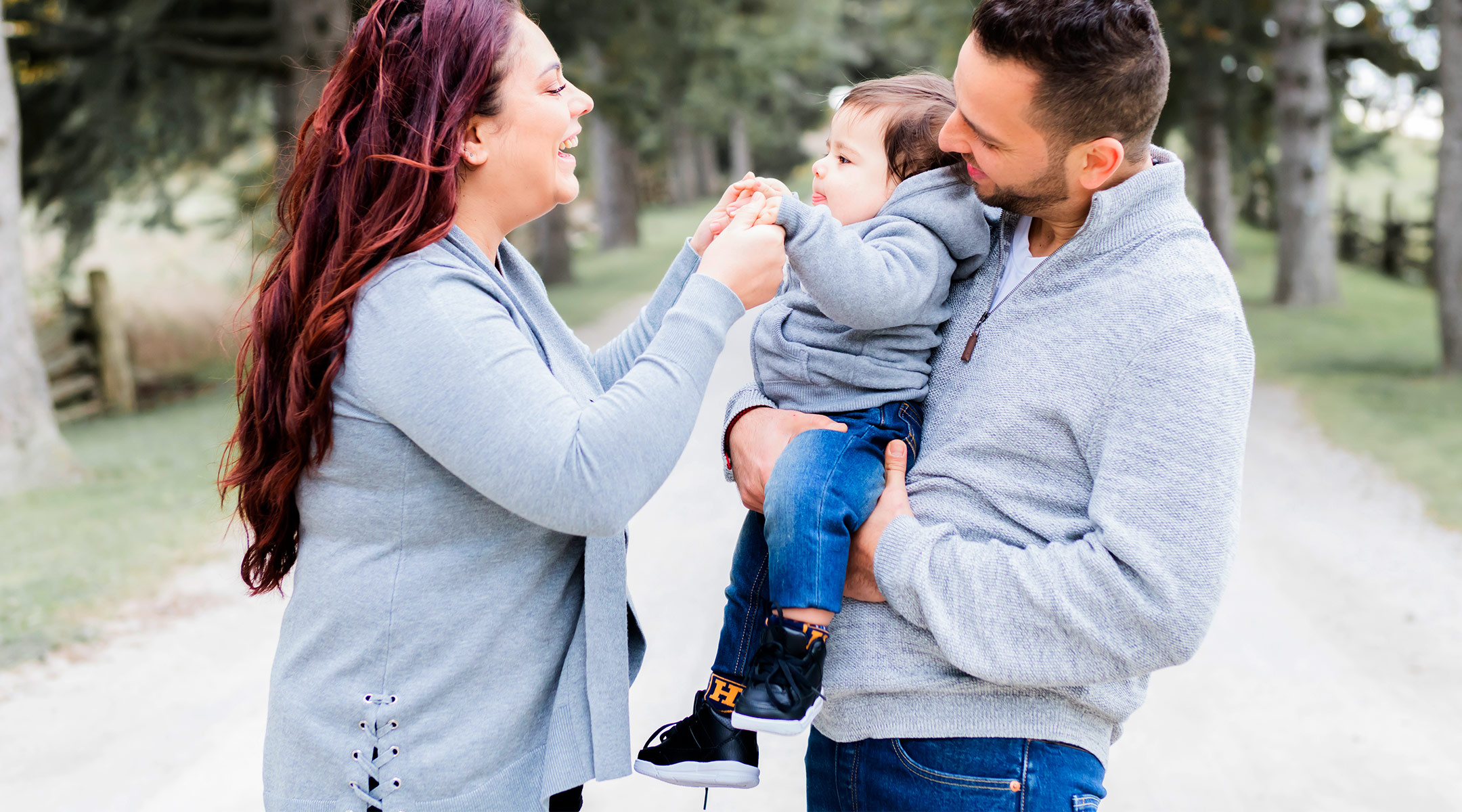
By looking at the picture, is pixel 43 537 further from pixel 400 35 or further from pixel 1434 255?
pixel 1434 255

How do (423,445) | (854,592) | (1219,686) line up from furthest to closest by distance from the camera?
(1219,686), (854,592), (423,445)

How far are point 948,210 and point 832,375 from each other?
382 mm

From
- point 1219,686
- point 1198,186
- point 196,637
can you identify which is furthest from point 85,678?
point 1198,186

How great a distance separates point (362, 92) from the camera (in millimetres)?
1713

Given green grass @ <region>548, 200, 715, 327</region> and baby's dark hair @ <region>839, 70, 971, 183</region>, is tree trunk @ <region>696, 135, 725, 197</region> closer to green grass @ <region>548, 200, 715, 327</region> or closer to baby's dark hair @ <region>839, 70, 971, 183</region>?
green grass @ <region>548, 200, 715, 327</region>

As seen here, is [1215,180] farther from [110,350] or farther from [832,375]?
[832,375]

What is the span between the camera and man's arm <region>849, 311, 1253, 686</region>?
59.4 inches

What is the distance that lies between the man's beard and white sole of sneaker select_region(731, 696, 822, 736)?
90cm

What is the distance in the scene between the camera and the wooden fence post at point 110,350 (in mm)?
11258

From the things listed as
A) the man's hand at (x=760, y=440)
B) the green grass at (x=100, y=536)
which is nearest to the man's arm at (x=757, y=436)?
the man's hand at (x=760, y=440)

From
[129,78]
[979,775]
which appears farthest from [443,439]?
[129,78]

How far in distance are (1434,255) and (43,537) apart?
Result: 443 inches

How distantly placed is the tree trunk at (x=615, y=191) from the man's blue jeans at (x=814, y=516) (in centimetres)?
2280

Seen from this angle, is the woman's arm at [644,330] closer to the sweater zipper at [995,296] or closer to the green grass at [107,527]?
the sweater zipper at [995,296]
